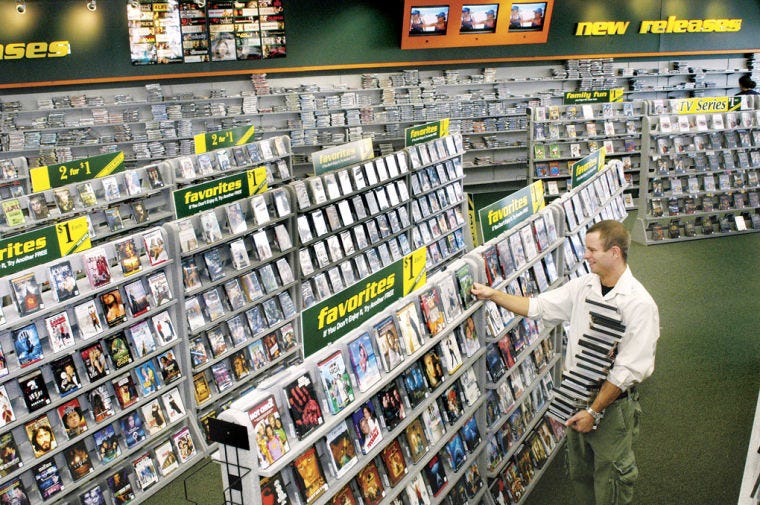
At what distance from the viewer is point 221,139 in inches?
368

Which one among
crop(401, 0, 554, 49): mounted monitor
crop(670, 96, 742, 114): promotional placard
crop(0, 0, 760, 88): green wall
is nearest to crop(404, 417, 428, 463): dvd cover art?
crop(670, 96, 742, 114): promotional placard

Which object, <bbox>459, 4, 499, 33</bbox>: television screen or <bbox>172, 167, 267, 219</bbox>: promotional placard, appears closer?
<bbox>172, 167, 267, 219</bbox>: promotional placard

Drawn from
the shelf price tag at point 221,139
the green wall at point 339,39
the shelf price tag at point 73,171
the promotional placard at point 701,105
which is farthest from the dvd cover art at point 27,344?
the promotional placard at point 701,105

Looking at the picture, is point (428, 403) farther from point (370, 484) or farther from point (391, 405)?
point (370, 484)

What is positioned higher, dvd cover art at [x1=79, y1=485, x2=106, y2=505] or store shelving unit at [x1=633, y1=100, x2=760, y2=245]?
store shelving unit at [x1=633, y1=100, x2=760, y2=245]

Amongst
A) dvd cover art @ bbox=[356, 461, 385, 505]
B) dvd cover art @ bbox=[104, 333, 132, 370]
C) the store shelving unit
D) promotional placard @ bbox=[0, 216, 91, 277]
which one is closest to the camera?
dvd cover art @ bbox=[356, 461, 385, 505]

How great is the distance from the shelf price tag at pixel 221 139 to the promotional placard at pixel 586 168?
4665 mm

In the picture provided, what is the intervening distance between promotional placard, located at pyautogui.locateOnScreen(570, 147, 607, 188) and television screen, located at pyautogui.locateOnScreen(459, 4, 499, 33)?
23.1ft

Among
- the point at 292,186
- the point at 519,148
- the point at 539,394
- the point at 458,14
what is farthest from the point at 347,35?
the point at 539,394

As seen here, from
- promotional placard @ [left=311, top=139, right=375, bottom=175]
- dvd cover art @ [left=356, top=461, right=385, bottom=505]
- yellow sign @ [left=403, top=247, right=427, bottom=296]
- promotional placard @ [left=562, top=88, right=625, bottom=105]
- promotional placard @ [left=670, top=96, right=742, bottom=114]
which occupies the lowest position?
dvd cover art @ [left=356, top=461, right=385, bottom=505]

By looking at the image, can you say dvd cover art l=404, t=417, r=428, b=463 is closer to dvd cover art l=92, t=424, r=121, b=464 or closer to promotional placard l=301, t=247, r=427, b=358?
promotional placard l=301, t=247, r=427, b=358

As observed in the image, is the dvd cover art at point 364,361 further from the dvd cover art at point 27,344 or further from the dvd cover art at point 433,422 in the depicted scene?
the dvd cover art at point 27,344

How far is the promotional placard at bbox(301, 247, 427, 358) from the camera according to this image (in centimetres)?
312

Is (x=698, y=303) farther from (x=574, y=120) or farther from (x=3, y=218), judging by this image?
(x=3, y=218)
